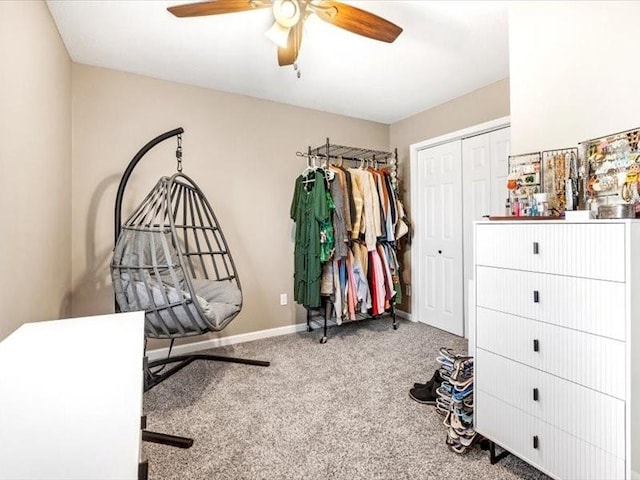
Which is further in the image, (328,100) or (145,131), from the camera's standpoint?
(328,100)

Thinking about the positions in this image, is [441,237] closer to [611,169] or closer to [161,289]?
[611,169]

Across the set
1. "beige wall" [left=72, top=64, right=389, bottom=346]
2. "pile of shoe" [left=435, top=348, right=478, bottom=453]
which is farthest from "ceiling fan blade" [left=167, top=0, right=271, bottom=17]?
"pile of shoe" [left=435, top=348, right=478, bottom=453]

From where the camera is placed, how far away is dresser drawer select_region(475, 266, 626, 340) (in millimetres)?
1115

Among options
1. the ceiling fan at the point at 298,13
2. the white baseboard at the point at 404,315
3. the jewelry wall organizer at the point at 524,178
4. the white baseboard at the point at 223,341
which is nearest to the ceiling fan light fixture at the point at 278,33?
the ceiling fan at the point at 298,13

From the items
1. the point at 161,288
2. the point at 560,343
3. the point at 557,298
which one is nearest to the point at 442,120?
the point at 557,298

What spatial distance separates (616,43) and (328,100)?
2237 millimetres

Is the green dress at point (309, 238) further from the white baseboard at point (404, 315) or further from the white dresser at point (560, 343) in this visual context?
the white dresser at point (560, 343)

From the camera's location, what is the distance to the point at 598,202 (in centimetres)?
142

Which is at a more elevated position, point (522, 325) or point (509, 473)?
point (522, 325)

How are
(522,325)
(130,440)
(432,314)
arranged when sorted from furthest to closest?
1. (432,314)
2. (522,325)
3. (130,440)

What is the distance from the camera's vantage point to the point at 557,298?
128 centimetres

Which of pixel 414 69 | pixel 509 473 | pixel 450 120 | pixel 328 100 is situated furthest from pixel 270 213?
pixel 509 473

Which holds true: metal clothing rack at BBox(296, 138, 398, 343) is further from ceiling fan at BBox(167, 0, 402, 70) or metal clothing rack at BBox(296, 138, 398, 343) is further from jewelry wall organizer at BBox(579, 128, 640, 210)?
jewelry wall organizer at BBox(579, 128, 640, 210)

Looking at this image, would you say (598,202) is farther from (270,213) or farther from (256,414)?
(270,213)
